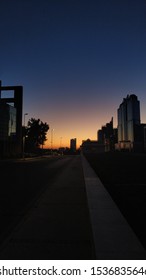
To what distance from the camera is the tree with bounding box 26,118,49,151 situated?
366 ft

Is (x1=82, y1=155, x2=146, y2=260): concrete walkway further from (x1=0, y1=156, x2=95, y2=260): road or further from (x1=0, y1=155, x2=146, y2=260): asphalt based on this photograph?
(x1=0, y1=156, x2=95, y2=260): road

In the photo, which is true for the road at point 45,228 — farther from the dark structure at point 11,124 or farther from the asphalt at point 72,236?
the dark structure at point 11,124

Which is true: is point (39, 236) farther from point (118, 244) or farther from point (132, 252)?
point (132, 252)

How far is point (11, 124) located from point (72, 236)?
228ft

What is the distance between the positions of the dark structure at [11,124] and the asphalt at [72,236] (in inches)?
2265

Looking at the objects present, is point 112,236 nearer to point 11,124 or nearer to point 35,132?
point 11,124

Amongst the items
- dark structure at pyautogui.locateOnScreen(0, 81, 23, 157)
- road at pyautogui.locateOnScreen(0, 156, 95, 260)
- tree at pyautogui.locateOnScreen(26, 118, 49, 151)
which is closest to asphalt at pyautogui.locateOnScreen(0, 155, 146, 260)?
road at pyautogui.locateOnScreen(0, 156, 95, 260)

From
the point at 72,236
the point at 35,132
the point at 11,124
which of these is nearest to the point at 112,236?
the point at 72,236

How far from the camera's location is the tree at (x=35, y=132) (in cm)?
11156

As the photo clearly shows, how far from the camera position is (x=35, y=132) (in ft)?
372

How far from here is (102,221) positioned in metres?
6.31

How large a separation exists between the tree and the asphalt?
104 metres

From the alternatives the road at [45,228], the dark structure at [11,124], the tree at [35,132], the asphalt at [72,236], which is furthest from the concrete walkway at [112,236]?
the tree at [35,132]
